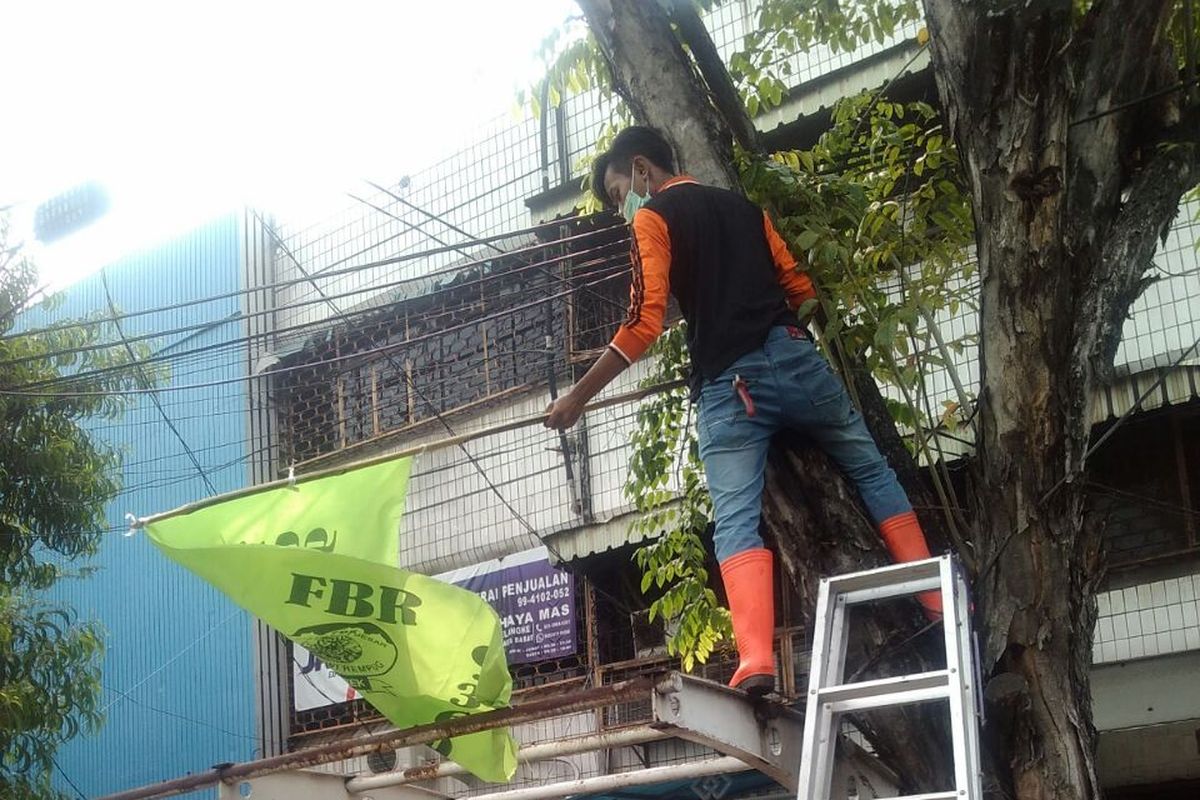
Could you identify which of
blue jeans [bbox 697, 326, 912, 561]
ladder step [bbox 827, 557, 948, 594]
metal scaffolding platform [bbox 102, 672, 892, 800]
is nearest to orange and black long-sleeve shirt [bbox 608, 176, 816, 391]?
blue jeans [bbox 697, 326, 912, 561]

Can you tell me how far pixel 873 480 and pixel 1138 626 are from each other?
4.52m

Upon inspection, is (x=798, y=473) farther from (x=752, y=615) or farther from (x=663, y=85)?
(x=663, y=85)

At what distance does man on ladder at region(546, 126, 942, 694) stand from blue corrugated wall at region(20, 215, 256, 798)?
7829mm

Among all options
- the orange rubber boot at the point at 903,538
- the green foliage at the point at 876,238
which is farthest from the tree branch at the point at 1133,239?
the orange rubber boot at the point at 903,538

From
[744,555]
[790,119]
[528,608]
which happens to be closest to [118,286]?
[528,608]

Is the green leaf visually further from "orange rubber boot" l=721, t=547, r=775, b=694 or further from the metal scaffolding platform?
the metal scaffolding platform

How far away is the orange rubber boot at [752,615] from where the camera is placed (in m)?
4.17

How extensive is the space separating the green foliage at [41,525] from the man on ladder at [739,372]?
18.8 ft

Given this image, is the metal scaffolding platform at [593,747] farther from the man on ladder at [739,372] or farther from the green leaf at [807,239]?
the green leaf at [807,239]

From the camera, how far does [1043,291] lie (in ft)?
14.2

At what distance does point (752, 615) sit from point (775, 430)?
0.59 m

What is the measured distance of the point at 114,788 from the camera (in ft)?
42.3

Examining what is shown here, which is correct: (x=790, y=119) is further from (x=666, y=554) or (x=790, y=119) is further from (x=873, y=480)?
(x=873, y=480)

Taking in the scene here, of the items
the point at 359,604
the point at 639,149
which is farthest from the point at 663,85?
the point at 359,604
